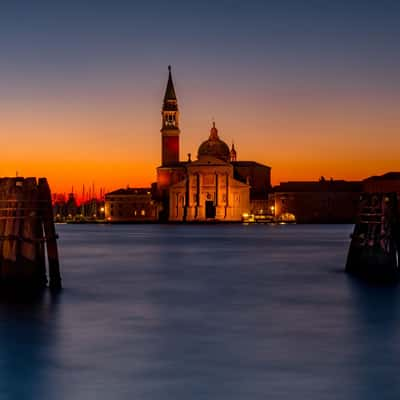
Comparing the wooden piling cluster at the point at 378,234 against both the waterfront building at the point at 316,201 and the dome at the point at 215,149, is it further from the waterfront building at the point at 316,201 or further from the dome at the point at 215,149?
the dome at the point at 215,149

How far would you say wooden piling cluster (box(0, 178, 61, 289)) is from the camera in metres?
18.7

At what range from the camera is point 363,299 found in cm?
2056

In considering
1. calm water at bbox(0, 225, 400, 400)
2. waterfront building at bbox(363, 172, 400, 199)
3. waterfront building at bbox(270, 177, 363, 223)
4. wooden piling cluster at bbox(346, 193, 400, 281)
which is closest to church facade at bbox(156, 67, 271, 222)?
waterfront building at bbox(270, 177, 363, 223)

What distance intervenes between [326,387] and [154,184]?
13535cm

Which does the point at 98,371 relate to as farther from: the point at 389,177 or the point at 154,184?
the point at 154,184

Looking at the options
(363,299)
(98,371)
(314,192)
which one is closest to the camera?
(98,371)

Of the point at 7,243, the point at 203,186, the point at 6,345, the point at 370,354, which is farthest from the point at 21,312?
the point at 203,186

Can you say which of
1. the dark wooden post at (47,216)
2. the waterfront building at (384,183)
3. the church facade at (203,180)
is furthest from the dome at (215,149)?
the dark wooden post at (47,216)

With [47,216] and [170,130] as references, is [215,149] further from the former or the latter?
[47,216]

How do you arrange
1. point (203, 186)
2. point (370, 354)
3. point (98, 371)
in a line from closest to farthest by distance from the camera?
Answer: point (98, 371) → point (370, 354) → point (203, 186)

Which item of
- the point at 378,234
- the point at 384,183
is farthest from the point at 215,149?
the point at 378,234

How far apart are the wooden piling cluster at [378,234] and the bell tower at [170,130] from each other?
118m

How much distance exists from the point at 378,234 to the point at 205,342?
9454 mm

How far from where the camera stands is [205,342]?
14727 millimetres
